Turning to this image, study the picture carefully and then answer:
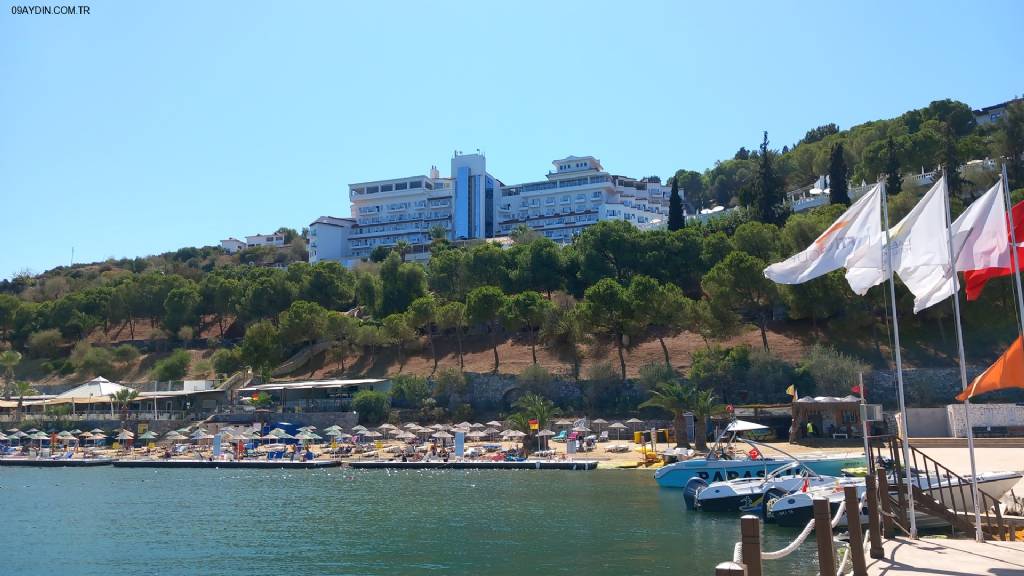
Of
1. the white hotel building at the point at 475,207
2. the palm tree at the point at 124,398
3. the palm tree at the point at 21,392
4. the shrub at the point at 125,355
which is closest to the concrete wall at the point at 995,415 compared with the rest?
the palm tree at the point at 124,398

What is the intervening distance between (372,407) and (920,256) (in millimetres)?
48037

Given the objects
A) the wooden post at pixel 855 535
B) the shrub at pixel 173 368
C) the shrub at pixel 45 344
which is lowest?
the wooden post at pixel 855 535

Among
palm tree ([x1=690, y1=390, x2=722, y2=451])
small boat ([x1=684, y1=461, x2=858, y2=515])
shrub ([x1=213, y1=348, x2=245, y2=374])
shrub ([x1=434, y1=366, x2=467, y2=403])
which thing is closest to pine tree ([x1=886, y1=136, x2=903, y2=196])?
palm tree ([x1=690, y1=390, x2=722, y2=451])

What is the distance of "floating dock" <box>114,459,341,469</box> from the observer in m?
49.1

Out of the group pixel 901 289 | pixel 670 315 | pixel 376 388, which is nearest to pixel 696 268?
pixel 670 315

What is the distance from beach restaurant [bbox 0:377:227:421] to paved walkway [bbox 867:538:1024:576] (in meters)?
59.1

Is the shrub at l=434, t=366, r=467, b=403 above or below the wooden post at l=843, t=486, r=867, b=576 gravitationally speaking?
above

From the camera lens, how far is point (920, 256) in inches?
590

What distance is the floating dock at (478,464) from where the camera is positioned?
4356 centimetres

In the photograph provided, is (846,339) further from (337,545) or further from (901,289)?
(337,545)

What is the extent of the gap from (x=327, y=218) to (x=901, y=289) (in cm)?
9094

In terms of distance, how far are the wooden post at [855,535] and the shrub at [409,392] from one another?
159 feet

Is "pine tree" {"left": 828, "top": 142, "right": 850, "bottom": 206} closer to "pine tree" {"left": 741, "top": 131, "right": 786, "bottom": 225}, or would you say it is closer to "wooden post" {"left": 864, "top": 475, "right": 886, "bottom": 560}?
"pine tree" {"left": 741, "top": 131, "right": 786, "bottom": 225}

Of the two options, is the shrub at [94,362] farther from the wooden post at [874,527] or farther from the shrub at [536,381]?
the wooden post at [874,527]
